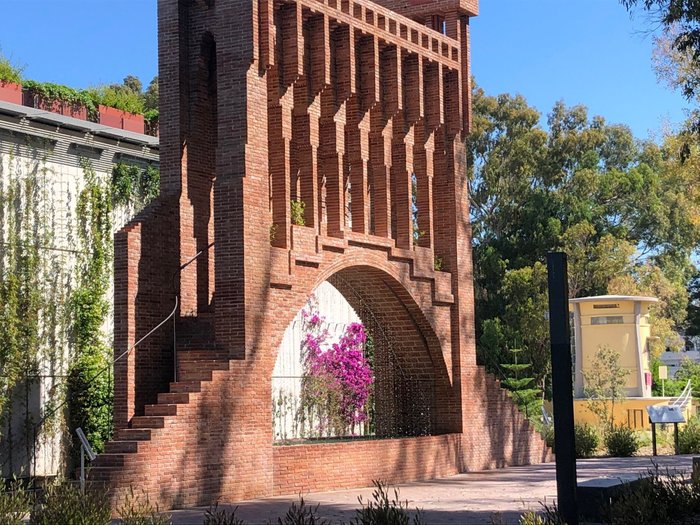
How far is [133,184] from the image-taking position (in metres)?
24.3

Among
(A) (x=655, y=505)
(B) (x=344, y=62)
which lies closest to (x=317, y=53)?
(B) (x=344, y=62)

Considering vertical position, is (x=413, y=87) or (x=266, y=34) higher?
(x=413, y=87)

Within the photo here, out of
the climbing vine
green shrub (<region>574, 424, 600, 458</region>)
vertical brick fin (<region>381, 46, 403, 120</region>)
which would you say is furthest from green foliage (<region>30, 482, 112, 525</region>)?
green shrub (<region>574, 424, 600, 458</region>)

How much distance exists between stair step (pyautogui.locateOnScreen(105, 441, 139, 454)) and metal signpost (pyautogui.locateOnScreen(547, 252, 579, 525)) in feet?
23.0

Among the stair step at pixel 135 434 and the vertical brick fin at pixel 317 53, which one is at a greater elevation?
the vertical brick fin at pixel 317 53

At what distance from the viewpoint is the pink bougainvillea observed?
25.8m

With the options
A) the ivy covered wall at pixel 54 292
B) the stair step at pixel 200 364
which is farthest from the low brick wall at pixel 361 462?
the ivy covered wall at pixel 54 292

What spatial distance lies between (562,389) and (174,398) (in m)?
7.76

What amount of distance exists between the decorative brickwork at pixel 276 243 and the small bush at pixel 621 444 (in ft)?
16.8

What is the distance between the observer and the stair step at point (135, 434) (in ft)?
54.4

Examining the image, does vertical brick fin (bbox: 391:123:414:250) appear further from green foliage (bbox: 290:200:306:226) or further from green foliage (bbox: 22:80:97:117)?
green foliage (bbox: 22:80:97:117)

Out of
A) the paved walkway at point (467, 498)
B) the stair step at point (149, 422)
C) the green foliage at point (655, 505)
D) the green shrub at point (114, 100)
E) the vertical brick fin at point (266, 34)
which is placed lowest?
the paved walkway at point (467, 498)

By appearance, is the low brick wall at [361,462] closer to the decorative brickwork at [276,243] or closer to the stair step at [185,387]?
the decorative brickwork at [276,243]

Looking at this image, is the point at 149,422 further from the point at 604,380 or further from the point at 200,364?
the point at 604,380
